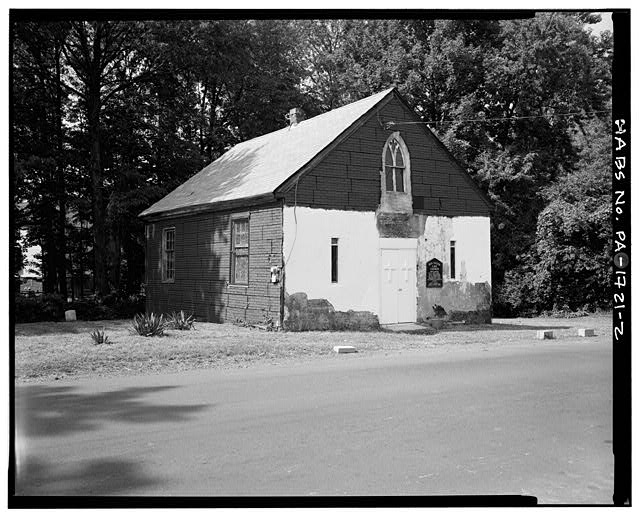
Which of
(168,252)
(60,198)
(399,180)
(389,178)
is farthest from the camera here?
(168,252)

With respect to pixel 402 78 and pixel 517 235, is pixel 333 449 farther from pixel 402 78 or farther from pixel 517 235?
pixel 517 235

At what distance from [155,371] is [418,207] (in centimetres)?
795

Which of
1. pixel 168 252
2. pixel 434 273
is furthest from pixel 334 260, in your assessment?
pixel 168 252

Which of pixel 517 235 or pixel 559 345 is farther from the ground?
pixel 517 235

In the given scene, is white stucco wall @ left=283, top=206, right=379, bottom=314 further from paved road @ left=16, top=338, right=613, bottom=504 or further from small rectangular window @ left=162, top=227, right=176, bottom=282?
paved road @ left=16, top=338, right=613, bottom=504

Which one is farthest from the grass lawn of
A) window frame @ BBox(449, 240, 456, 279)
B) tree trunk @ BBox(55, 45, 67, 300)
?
window frame @ BBox(449, 240, 456, 279)

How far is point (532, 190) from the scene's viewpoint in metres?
16.0

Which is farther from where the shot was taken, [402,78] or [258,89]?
[402,78]

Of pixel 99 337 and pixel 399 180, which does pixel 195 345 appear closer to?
pixel 99 337

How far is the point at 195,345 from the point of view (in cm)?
928

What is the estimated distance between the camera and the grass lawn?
22.9ft

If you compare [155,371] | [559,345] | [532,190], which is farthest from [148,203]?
[532,190]

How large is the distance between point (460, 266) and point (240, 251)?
16.3ft

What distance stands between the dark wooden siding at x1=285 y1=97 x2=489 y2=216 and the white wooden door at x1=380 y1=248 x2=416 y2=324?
107 cm
